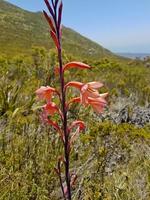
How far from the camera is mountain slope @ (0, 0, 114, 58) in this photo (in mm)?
88375

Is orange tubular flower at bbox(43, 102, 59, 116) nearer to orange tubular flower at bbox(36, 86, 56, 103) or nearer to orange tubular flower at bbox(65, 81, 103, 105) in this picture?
orange tubular flower at bbox(36, 86, 56, 103)

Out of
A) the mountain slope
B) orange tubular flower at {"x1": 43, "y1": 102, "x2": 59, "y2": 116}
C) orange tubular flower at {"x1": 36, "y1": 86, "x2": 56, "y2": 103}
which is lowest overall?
the mountain slope

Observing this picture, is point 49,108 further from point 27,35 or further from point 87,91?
point 27,35

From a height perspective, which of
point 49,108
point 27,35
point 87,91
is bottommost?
point 27,35

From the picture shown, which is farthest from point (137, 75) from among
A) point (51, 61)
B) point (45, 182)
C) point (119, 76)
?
point (45, 182)

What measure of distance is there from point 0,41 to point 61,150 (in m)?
79.8

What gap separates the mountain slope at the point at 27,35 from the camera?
88375 mm

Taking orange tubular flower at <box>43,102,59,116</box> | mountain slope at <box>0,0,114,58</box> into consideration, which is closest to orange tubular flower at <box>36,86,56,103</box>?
orange tubular flower at <box>43,102,59,116</box>

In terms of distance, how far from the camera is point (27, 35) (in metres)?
106

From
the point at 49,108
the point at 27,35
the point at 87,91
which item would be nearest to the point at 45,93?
the point at 49,108

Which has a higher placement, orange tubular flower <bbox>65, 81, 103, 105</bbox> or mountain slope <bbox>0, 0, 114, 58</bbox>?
orange tubular flower <bbox>65, 81, 103, 105</bbox>

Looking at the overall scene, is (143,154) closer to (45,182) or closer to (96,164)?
(96,164)

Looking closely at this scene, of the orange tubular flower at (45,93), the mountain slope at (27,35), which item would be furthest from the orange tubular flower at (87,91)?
the mountain slope at (27,35)

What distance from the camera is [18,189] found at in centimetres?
383
